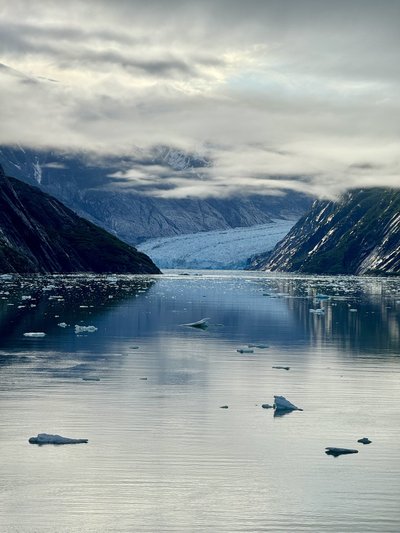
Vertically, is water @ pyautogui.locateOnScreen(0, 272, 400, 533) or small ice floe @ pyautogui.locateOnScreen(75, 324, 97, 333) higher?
small ice floe @ pyautogui.locateOnScreen(75, 324, 97, 333)

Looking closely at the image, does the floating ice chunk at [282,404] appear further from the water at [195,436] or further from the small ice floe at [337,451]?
the small ice floe at [337,451]

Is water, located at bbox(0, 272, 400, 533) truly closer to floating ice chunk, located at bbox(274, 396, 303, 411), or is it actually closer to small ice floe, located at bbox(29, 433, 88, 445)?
small ice floe, located at bbox(29, 433, 88, 445)

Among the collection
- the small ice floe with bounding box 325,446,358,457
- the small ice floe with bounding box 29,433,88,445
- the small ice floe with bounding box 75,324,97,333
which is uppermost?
the small ice floe with bounding box 75,324,97,333

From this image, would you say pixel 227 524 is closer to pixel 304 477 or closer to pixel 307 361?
pixel 304 477

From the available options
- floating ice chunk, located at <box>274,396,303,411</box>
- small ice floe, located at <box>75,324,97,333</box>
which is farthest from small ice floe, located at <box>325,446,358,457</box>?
small ice floe, located at <box>75,324,97,333</box>

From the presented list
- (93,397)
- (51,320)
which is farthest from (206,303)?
(93,397)

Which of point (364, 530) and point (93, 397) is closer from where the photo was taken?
point (364, 530)

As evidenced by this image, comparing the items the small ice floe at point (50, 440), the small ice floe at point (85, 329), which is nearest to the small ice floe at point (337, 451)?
the small ice floe at point (50, 440)

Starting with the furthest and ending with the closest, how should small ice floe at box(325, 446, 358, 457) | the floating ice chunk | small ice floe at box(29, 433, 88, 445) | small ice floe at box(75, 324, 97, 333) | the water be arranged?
1. small ice floe at box(75, 324, 97, 333)
2. the floating ice chunk
3. small ice floe at box(29, 433, 88, 445)
4. small ice floe at box(325, 446, 358, 457)
5. the water
